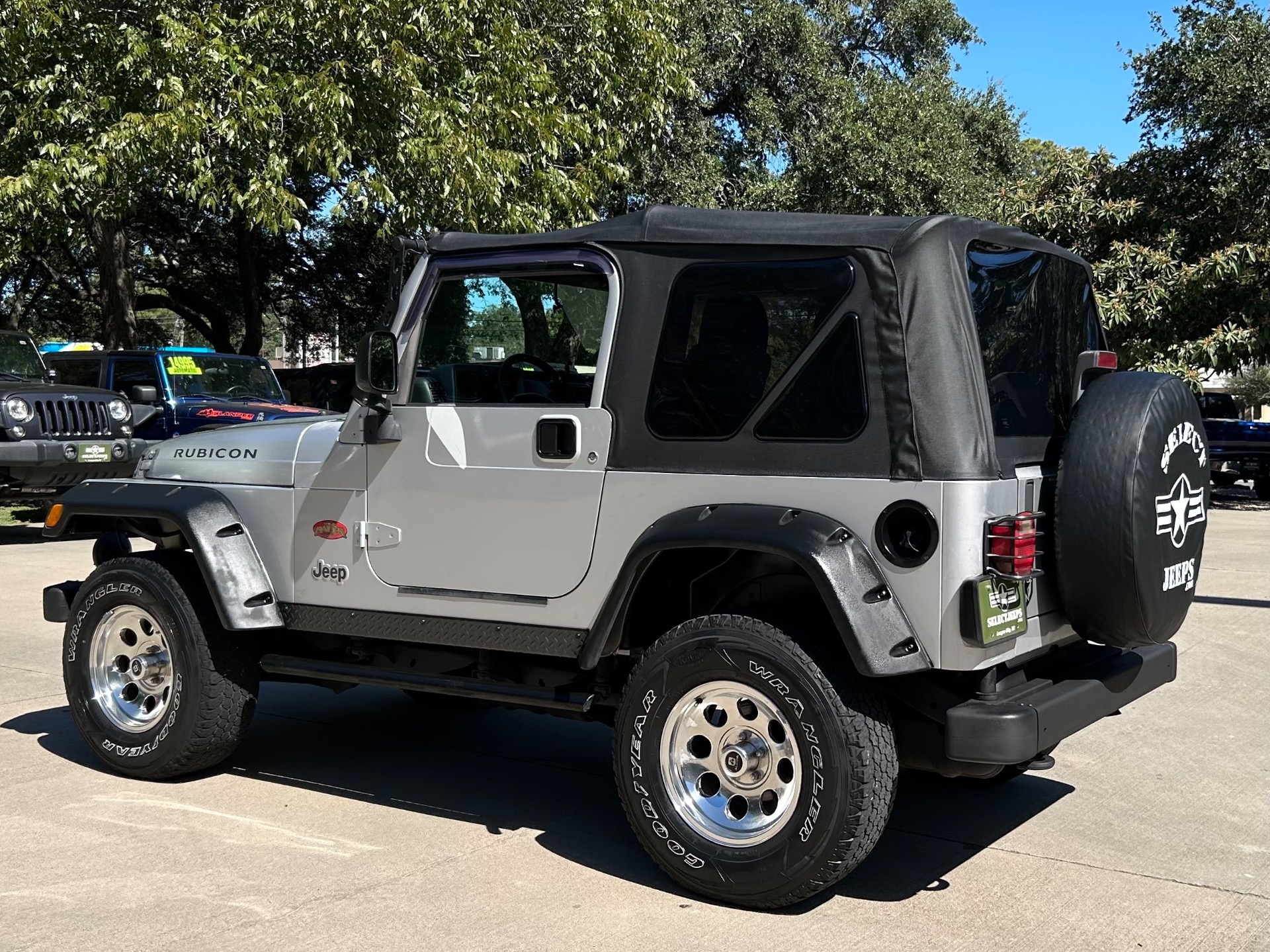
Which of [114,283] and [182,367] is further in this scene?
[114,283]

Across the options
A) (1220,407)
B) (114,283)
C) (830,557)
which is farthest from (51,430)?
(1220,407)

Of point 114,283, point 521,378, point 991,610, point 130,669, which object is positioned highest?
point 114,283

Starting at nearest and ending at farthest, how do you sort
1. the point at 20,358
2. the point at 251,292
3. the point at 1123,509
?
the point at 1123,509 → the point at 20,358 → the point at 251,292

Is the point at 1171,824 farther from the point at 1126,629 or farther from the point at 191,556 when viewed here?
the point at 191,556

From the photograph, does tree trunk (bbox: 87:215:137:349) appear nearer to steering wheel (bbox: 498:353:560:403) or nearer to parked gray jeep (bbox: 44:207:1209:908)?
parked gray jeep (bbox: 44:207:1209:908)

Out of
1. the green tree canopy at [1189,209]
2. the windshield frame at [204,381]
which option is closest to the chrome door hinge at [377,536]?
the windshield frame at [204,381]

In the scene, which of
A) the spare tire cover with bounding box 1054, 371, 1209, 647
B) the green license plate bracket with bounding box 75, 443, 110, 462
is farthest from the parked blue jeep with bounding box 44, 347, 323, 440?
the spare tire cover with bounding box 1054, 371, 1209, 647

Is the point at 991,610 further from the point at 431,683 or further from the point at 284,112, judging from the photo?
the point at 284,112

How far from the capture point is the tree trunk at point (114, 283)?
64.1ft

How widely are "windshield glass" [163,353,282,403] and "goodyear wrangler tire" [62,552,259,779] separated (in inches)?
414

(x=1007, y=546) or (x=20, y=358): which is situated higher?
(x=20, y=358)

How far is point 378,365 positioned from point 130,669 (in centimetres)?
182

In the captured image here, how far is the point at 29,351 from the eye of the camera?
14.6 metres

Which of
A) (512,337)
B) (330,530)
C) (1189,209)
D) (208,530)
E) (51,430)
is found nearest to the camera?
(512,337)
